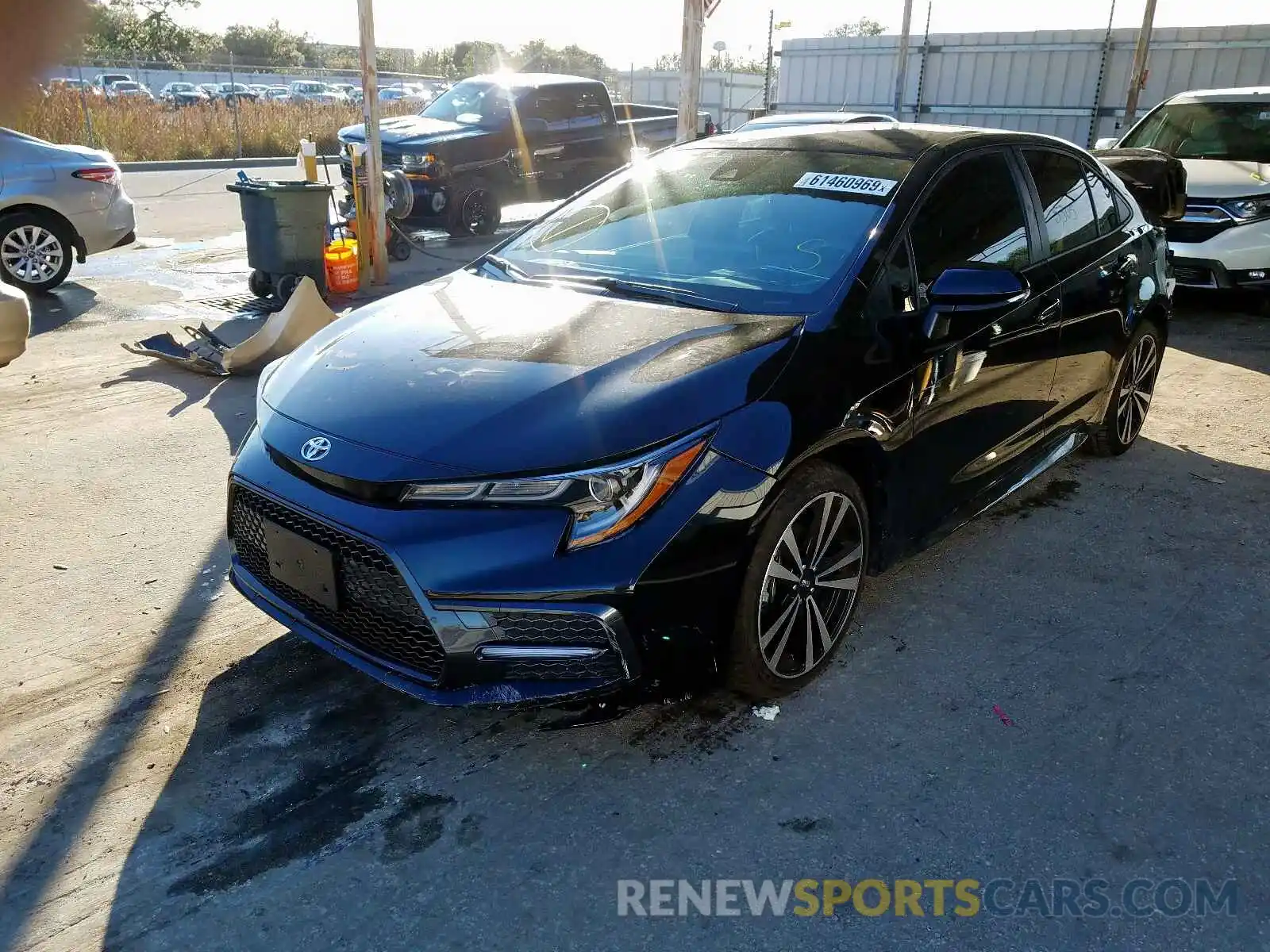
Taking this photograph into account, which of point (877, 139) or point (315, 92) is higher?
point (877, 139)

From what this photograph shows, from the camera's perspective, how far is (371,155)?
9.16 metres

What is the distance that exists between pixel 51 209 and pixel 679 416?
7.81 metres

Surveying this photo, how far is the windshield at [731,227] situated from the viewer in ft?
11.2

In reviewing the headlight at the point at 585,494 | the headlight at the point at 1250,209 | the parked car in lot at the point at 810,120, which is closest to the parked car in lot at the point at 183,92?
the parked car in lot at the point at 810,120

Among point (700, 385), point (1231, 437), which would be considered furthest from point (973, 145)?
point (1231, 437)

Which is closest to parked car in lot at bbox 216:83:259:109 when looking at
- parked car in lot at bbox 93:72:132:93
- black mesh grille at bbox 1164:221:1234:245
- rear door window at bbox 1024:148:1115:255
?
parked car in lot at bbox 93:72:132:93

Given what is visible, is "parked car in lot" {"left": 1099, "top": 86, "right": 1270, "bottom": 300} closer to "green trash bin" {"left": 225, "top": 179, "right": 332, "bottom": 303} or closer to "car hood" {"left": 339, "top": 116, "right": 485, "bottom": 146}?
"green trash bin" {"left": 225, "top": 179, "right": 332, "bottom": 303}

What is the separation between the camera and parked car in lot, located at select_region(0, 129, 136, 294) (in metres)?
8.26

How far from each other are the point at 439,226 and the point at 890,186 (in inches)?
374

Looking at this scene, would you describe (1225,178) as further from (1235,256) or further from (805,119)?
(805,119)

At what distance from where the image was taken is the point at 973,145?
387cm

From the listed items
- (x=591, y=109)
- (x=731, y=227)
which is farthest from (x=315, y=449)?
(x=591, y=109)

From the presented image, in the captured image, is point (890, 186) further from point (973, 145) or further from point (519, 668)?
point (519, 668)

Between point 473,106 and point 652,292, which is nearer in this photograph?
point 652,292
